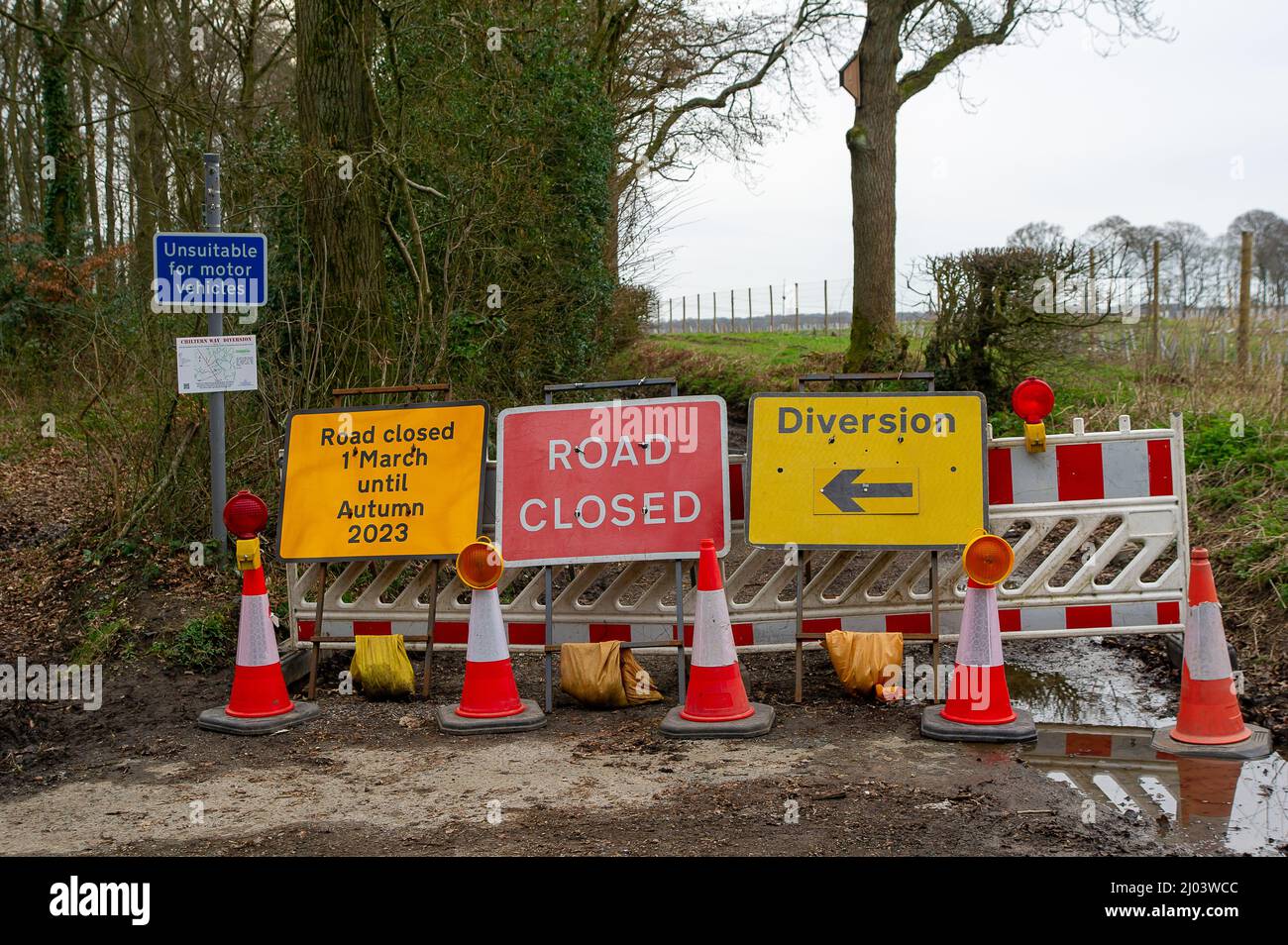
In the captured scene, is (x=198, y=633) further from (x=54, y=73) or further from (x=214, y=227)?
(x=54, y=73)

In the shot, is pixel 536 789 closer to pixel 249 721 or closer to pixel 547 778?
pixel 547 778

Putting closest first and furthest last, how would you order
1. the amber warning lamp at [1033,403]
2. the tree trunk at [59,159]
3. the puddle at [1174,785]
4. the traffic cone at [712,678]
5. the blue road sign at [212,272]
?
the puddle at [1174,785], the traffic cone at [712,678], the amber warning lamp at [1033,403], the blue road sign at [212,272], the tree trunk at [59,159]

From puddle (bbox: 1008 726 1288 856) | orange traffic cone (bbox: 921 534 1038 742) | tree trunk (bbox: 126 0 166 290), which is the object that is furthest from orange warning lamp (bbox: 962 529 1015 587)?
tree trunk (bbox: 126 0 166 290)

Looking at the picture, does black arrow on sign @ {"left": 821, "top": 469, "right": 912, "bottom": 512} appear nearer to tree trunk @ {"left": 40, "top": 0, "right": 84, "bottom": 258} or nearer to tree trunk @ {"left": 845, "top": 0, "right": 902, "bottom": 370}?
tree trunk @ {"left": 845, "top": 0, "right": 902, "bottom": 370}

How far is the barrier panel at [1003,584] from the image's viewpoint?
23.1 feet

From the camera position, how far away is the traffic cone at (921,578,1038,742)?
5.90 meters

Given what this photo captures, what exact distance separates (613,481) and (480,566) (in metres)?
1.03

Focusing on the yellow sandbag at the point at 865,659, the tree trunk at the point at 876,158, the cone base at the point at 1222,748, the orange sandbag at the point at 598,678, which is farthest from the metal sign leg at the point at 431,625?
the tree trunk at the point at 876,158

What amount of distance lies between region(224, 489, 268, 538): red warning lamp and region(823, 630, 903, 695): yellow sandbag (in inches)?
131

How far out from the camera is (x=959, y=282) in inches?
543

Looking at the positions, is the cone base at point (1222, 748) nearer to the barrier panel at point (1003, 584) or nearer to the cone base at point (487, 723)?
the barrier panel at point (1003, 584)

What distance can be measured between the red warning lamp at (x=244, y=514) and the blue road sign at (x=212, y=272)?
2.58m

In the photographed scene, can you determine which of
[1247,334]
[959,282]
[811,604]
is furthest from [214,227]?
[1247,334]

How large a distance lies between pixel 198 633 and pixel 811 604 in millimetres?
3959
